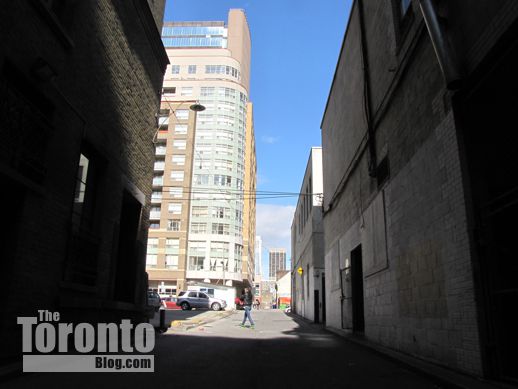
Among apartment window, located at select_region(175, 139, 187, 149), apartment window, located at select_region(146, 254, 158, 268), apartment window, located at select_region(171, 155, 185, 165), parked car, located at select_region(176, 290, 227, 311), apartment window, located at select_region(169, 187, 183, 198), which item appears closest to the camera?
parked car, located at select_region(176, 290, 227, 311)

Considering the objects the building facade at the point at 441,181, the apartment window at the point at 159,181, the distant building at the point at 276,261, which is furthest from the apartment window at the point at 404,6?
the distant building at the point at 276,261

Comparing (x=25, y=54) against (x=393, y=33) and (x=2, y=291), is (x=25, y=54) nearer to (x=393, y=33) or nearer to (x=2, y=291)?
(x=2, y=291)

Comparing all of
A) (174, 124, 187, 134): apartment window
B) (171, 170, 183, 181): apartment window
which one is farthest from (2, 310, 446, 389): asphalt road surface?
(174, 124, 187, 134): apartment window

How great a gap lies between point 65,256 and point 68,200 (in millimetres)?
1062

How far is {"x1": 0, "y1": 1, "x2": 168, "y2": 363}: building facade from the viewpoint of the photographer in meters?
6.67

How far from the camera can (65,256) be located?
8.30m

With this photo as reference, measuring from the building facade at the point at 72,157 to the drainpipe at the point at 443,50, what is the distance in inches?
241

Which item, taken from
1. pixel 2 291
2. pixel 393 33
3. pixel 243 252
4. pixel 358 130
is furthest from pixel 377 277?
pixel 243 252

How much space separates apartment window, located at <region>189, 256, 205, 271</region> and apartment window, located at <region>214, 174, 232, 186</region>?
13.2 m

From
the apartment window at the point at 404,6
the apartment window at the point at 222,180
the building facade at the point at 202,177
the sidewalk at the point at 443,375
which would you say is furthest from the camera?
the apartment window at the point at 222,180

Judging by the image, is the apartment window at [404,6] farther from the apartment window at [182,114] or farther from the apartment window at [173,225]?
the apartment window at [182,114]

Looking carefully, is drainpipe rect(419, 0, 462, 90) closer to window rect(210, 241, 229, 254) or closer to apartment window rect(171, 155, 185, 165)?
apartment window rect(171, 155, 185, 165)

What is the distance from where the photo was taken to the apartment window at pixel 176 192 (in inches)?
2804

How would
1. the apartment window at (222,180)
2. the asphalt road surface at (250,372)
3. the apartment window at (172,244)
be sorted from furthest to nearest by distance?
the apartment window at (222,180)
the apartment window at (172,244)
the asphalt road surface at (250,372)
